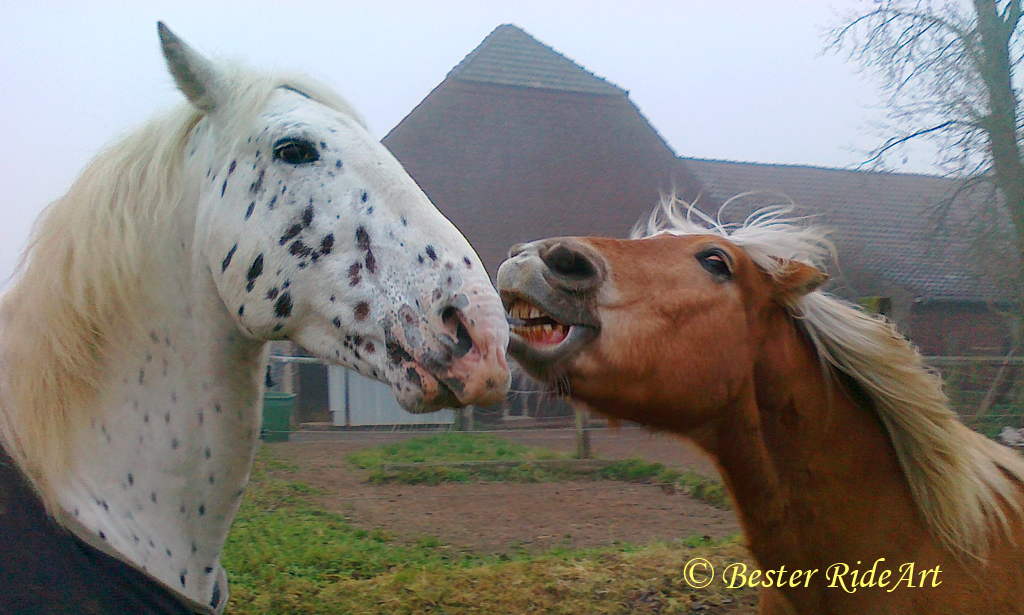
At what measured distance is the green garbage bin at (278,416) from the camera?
7.73m

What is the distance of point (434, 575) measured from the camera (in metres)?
3.80

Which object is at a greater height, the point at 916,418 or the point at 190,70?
the point at 190,70

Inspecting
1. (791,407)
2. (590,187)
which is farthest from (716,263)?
(590,187)

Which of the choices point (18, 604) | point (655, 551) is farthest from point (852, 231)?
point (18, 604)

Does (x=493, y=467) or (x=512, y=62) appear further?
(x=512, y=62)

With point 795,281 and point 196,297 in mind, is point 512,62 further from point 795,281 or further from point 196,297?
point 196,297

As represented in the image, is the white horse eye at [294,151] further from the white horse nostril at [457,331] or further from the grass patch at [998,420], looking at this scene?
the grass patch at [998,420]

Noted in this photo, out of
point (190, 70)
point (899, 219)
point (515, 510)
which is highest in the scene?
point (899, 219)

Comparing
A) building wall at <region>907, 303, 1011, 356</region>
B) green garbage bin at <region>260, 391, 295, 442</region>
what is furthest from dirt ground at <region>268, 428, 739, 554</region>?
building wall at <region>907, 303, 1011, 356</region>

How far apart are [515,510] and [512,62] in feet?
28.3

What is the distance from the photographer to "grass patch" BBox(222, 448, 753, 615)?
3418 millimetres

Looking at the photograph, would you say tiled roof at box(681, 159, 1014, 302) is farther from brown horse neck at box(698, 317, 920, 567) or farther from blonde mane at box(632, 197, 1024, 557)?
brown horse neck at box(698, 317, 920, 567)

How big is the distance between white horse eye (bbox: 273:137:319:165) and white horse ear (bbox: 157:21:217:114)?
0.21 meters

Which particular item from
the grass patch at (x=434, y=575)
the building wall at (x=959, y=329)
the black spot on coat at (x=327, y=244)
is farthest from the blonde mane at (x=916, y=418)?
the building wall at (x=959, y=329)
